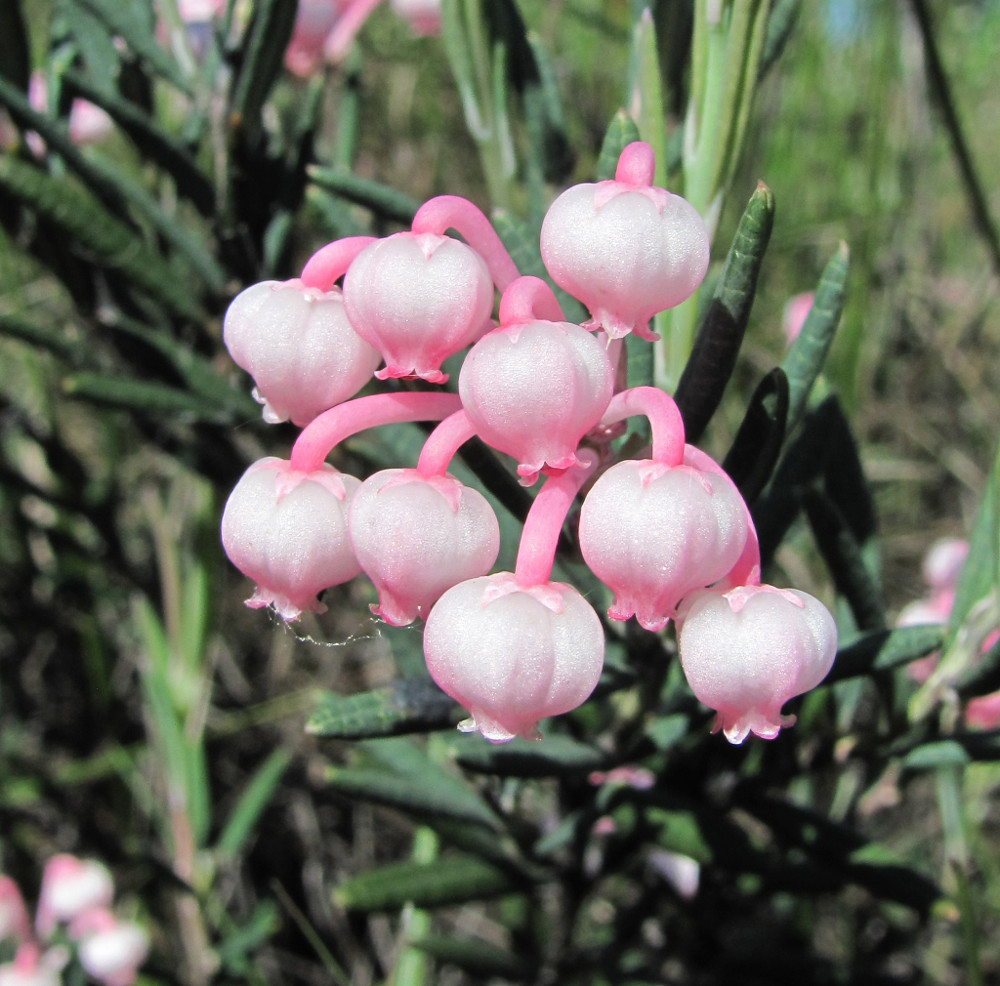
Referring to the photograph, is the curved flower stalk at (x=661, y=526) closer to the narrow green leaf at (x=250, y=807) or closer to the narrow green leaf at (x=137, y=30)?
the narrow green leaf at (x=137, y=30)

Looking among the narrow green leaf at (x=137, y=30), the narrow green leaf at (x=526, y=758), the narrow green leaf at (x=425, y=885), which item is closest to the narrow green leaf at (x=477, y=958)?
the narrow green leaf at (x=425, y=885)

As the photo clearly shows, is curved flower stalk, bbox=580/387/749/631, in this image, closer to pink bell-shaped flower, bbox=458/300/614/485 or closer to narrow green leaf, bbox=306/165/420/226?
pink bell-shaped flower, bbox=458/300/614/485

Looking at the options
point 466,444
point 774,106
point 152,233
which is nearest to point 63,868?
point 152,233

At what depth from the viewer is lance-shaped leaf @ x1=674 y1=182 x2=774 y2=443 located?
43cm

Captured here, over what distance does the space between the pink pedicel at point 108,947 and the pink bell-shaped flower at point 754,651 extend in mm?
1070

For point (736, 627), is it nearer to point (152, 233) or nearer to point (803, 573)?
point (152, 233)

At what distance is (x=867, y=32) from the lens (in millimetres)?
1570

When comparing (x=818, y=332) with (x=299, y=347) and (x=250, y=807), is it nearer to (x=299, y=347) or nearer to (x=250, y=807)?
(x=299, y=347)

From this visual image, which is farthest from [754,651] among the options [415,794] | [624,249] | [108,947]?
[108,947]

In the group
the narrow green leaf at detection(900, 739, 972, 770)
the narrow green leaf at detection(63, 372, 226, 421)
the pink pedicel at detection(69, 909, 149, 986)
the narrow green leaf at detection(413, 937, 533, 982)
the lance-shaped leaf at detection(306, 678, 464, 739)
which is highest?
the narrow green leaf at detection(63, 372, 226, 421)

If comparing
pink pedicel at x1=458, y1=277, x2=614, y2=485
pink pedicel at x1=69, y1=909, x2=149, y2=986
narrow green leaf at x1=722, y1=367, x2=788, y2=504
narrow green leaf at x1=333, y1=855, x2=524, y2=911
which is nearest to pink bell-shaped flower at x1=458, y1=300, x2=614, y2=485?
pink pedicel at x1=458, y1=277, x2=614, y2=485

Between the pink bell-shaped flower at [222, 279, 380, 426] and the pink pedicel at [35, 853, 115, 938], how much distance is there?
3.46 ft

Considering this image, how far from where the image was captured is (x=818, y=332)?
0.54 m

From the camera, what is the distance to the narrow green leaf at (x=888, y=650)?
0.57 metres
